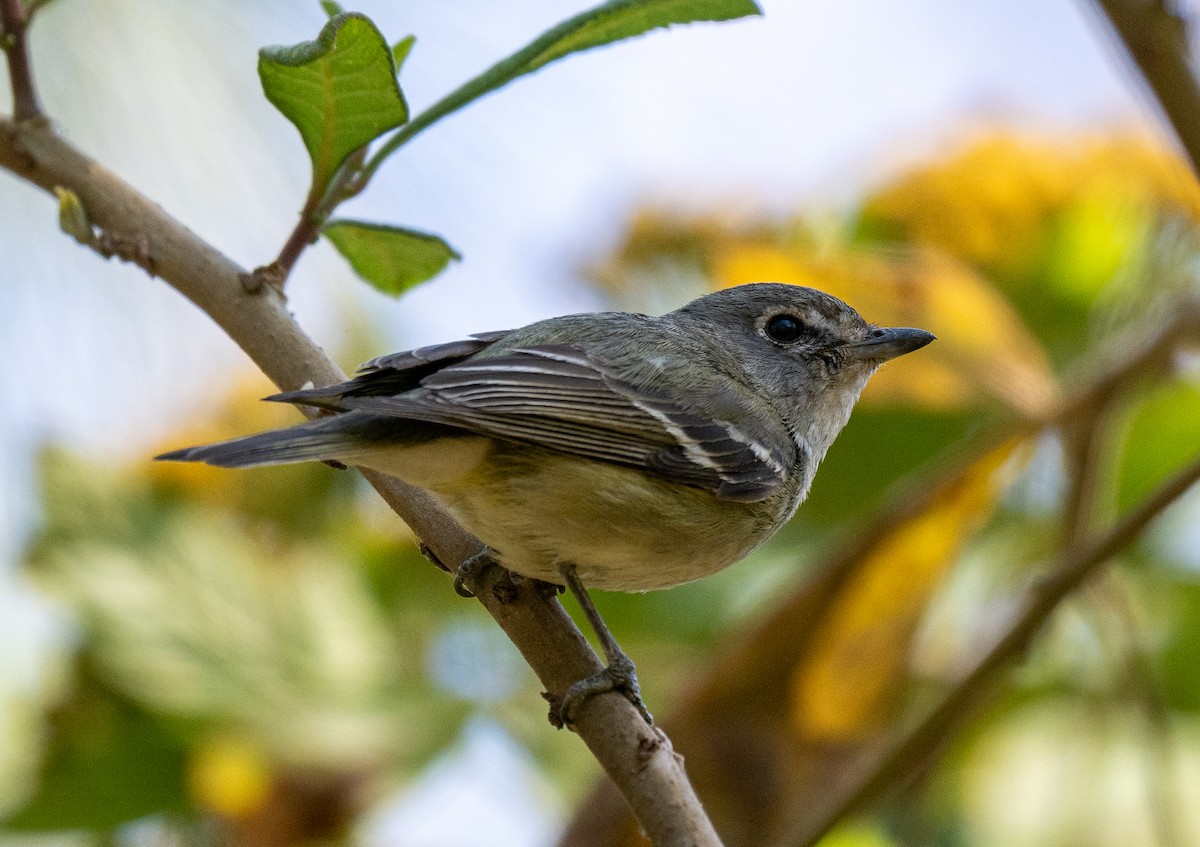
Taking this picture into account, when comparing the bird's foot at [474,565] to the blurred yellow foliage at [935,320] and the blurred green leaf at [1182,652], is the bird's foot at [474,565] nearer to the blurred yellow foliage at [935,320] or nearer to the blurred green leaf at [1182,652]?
the blurred yellow foliage at [935,320]

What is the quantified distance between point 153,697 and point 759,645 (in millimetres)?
1347

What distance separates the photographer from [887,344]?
121 inches

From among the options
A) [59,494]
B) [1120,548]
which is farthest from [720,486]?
[59,494]

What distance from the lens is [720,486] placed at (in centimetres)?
260

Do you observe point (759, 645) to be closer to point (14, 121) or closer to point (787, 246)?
point (787, 246)

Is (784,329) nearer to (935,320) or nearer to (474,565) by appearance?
(935,320)

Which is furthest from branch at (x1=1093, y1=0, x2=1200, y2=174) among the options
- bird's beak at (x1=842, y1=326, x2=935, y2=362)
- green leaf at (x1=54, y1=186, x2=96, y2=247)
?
green leaf at (x1=54, y1=186, x2=96, y2=247)

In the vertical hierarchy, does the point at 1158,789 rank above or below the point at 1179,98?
below

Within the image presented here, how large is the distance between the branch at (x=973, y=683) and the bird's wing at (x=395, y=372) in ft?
3.59

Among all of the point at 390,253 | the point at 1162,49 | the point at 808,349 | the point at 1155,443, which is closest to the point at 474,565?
the point at 390,253

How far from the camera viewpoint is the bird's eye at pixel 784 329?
3.25 metres

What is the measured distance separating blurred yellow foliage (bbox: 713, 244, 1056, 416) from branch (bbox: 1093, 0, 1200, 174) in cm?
112

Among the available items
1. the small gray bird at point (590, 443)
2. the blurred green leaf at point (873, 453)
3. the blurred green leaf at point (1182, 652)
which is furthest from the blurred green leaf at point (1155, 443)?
the small gray bird at point (590, 443)

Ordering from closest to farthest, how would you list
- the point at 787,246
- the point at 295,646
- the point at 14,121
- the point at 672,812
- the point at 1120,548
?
the point at 672,812 < the point at 14,121 < the point at 1120,548 < the point at 295,646 < the point at 787,246
